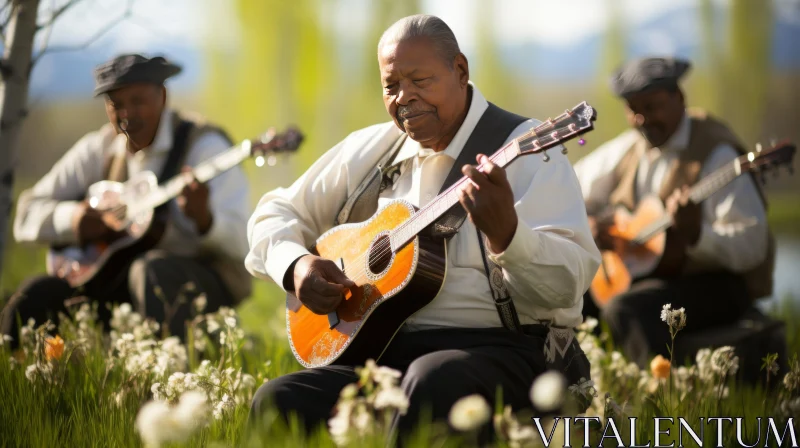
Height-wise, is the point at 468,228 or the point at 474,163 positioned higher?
the point at 474,163

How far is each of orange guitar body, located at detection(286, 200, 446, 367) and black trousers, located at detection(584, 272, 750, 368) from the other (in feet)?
7.20

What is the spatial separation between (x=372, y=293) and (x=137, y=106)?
2345mm

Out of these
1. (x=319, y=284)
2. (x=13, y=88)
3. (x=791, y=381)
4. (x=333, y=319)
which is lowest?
(x=791, y=381)

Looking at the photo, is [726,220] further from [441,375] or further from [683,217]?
[441,375]

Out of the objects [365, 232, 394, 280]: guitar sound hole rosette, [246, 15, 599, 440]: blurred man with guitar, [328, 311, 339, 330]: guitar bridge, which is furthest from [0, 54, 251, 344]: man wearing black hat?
[365, 232, 394, 280]: guitar sound hole rosette

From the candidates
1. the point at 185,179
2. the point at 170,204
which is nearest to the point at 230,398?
the point at 185,179

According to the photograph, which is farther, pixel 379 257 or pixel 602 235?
pixel 602 235

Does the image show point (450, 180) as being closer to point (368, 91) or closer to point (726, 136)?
point (726, 136)

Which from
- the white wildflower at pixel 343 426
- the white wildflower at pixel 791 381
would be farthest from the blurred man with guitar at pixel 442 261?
Answer: the white wildflower at pixel 791 381

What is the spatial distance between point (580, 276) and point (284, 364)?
74.5 inches

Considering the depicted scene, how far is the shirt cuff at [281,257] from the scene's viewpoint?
4.16 m

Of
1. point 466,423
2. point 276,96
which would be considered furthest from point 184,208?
point 276,96

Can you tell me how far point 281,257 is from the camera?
420 centimetres

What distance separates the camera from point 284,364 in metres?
5.06
